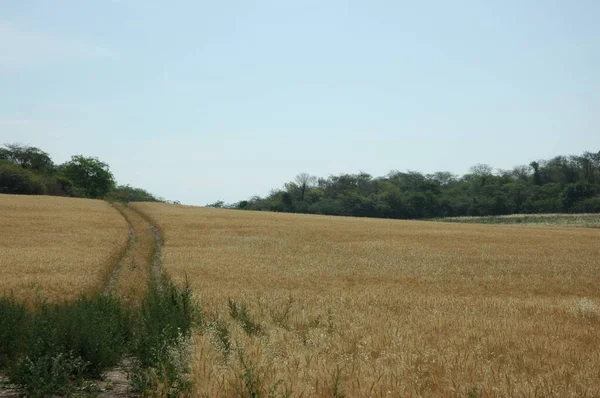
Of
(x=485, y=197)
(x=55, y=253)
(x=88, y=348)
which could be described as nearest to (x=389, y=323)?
(x=88, y=348)

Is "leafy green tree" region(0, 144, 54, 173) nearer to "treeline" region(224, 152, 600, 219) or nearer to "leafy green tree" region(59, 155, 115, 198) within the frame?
"leafy green tree" region(59, 155, 115, 198)

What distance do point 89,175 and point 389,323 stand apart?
11639cm

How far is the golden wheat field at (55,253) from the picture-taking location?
17062mm

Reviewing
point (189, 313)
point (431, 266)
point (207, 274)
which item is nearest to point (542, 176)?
point (431, 266)

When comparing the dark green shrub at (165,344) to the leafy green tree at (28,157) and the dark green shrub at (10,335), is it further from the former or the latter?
the leafy green tree at (28,157)

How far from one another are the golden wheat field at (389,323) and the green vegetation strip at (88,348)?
0.44 metres

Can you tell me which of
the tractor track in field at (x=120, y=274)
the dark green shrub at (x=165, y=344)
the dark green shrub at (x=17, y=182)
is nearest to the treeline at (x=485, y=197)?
the dark green shrub at (x=17, y=182)

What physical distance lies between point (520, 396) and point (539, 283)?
→ 18.1m

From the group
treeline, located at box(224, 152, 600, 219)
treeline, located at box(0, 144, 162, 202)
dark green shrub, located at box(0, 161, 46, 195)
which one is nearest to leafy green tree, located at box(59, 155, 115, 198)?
treeline, located at box(0, 144, 162, 202)

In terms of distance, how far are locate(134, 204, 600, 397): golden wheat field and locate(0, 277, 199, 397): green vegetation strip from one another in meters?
0.44

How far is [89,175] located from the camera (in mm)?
116625

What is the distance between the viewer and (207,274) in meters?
21.1

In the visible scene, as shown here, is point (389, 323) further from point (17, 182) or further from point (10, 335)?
point (17, 182)

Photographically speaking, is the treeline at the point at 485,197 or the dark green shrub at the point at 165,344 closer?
the dark green shrub at the point at 165,344
